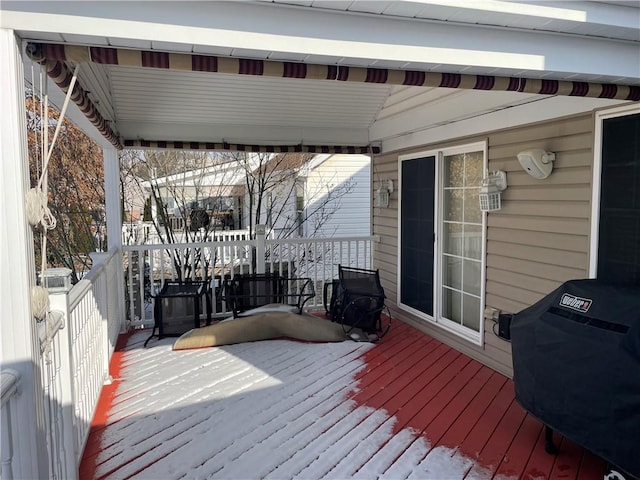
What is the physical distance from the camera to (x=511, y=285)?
376 cm

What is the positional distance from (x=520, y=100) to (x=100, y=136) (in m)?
3.51

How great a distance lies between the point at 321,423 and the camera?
298 cm

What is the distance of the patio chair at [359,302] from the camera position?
482cm

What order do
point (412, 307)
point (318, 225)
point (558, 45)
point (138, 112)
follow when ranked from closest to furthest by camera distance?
point (558, 45) < point (138, 112) < point (412, 307) < point (318, 225)

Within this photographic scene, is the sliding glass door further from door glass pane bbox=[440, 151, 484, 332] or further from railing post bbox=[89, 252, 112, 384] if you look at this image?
railing post bbox=[89, 252, 112, 384]

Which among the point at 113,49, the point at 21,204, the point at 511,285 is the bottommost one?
the point at 511,285

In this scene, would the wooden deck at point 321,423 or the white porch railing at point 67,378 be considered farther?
the wooden deck at point 321,423

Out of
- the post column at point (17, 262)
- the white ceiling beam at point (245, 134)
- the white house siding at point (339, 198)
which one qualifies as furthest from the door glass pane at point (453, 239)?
the white house siding at point (339, 198)

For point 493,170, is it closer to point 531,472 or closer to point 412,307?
point 412,307

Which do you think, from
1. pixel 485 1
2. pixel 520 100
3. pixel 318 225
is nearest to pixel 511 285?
pixel 520 100

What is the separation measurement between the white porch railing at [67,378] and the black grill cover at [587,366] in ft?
7.66

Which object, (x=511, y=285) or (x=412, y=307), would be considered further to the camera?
(x=412, y=307)

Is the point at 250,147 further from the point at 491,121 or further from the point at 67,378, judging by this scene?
the point at 67,378

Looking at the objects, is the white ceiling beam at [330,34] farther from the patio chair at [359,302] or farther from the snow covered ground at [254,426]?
the patio chair at [359,302]
